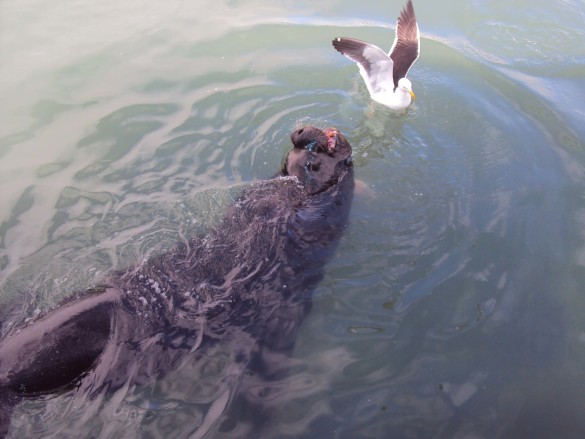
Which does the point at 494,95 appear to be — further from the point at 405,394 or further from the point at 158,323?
the point at 158,323

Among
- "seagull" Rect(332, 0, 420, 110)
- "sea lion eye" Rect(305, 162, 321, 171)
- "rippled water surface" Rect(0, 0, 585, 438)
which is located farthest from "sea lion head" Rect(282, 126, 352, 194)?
"seagull" Rect(332, 0, 420, 110)

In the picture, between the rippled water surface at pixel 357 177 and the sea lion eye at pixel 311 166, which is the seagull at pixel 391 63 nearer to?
the rippled water surface at pixel 357 177

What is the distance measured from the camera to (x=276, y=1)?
831 cm

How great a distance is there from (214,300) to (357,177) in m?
2.19

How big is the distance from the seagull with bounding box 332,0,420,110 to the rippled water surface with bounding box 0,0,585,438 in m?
0.23

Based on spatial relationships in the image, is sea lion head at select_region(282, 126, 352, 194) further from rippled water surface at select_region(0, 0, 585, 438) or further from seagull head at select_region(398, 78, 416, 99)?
seagull head at select_region(398, 78, 416, 99)

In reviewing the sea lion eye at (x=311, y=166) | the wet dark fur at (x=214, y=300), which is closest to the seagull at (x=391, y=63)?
the wet dark fur at (x=214, y=300)

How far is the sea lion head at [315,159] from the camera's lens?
4.07 metres

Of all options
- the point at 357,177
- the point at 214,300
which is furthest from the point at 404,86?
the point at 214,300

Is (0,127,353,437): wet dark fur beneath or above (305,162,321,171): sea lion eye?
beneath

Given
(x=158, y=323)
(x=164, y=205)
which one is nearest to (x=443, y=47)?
(x=164, y=205)

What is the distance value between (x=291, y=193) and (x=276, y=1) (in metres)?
5.44

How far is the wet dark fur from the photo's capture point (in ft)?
9.17

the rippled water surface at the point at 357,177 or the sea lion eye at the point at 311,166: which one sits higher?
the sea lion eye at the point at 311,166
